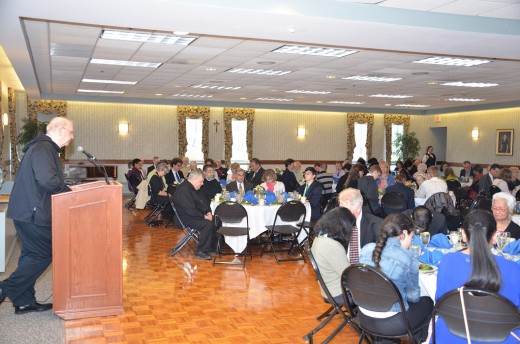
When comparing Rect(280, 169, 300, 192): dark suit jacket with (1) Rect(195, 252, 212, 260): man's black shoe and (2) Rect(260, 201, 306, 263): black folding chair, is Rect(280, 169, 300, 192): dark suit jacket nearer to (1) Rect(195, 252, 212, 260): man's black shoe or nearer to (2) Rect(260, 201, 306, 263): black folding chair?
(2) Rect(260, 201, 306, 263): black folding chair

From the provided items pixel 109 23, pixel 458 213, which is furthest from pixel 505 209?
pixel 109 23

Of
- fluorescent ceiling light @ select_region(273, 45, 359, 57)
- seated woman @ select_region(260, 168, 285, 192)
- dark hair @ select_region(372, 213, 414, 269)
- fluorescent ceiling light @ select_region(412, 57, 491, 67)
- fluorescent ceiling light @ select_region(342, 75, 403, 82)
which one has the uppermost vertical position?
fluorescent ceiling light @ select_region(273, 45, 359, 57)

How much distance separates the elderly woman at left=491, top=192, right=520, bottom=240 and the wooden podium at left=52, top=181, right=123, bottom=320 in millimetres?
3621

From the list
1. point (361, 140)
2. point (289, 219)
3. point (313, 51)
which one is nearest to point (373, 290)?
point (289, 219)

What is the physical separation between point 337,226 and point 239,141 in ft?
53.9

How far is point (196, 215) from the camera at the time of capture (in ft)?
27.5

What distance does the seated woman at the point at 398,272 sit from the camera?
3.72 metres

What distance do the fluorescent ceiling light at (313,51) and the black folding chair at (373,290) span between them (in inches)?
198

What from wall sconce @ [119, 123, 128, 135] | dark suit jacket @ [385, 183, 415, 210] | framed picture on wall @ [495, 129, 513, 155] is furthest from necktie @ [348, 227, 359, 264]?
framed picture on wall @ [495, 129, 513, 155]

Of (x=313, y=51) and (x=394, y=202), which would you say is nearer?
(x=313, y=51)

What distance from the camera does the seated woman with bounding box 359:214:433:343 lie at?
12.2ft

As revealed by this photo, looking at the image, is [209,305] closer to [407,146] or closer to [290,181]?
[290,181]

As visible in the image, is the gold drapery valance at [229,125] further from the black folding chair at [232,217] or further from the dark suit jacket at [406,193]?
the black folding chair at [232,217]

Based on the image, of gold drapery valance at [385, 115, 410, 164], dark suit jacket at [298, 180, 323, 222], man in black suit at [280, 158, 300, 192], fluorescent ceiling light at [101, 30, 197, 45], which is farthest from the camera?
gold drapery valance at [385, 115, 410, 164]
